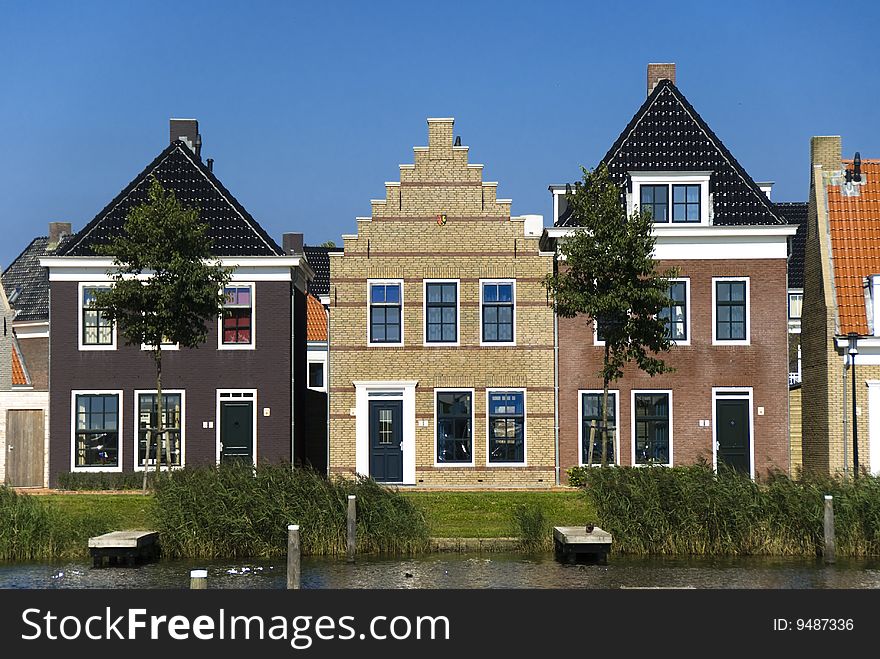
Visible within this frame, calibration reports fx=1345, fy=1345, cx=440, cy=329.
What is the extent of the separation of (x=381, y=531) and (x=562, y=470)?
13068 millimetres

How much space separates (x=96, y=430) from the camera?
3791 cm

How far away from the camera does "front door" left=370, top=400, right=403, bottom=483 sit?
3678 centimetres

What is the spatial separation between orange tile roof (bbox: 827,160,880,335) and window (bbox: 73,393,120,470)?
2015 cm

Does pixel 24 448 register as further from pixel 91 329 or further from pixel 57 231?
pixel 57 231

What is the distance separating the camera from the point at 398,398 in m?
37.0

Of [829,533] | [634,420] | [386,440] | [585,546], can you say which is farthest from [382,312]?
[829,533]

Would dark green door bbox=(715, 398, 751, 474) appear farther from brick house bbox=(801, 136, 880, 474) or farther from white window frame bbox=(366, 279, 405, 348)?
white window frame bbox=(366, 279, 405, 348)

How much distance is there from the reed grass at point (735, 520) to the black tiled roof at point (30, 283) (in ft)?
97.6

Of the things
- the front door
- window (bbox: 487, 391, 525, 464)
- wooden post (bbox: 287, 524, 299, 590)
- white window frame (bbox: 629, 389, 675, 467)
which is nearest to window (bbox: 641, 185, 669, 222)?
white window frame (bbox: 629, 389, 675, 467)

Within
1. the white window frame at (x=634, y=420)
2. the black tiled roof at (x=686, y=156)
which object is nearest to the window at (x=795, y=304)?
the black tiled roof at (x=686, y=156)

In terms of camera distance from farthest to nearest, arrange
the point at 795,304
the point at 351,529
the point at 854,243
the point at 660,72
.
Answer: the point at 795,304
the point at 660,72
the point at 854,243
the point at 351,529

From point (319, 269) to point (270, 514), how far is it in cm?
4309
